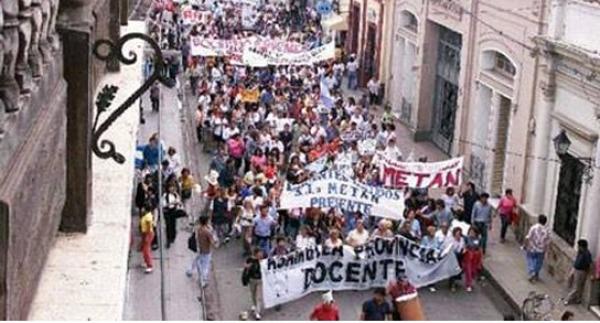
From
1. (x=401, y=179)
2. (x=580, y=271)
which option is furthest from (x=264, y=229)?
(x=580, y=271)

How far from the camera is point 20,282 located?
15.0ft

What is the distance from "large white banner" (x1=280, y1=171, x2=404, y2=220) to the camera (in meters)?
18.9

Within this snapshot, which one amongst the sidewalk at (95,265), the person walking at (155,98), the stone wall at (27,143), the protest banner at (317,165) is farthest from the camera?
the person walking at (155,98)

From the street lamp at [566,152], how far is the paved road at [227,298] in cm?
244

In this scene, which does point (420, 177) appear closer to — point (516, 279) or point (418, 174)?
point (418, 174)

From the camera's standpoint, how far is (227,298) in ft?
58.3

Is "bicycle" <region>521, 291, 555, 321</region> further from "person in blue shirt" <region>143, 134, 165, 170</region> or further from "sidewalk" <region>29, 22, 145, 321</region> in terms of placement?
"sidewalk" <region>29, 22, 145, 321</region>

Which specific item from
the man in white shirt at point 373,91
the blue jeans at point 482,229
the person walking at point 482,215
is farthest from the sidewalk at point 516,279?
the man in white shirt at point 373,91

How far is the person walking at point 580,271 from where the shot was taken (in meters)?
18.4

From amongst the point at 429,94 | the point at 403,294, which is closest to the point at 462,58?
the point at 429,94

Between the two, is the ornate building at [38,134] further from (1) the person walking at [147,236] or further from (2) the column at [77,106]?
(1) the person walking at [147,236]

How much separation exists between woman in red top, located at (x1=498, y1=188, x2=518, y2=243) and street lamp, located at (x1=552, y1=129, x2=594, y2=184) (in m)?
1.38

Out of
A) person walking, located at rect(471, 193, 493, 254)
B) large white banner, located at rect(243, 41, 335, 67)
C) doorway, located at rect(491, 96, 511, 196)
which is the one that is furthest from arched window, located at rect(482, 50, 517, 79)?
large white banner, located at rect(243, 41, 335, 67)

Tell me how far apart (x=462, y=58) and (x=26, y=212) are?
2404cm
